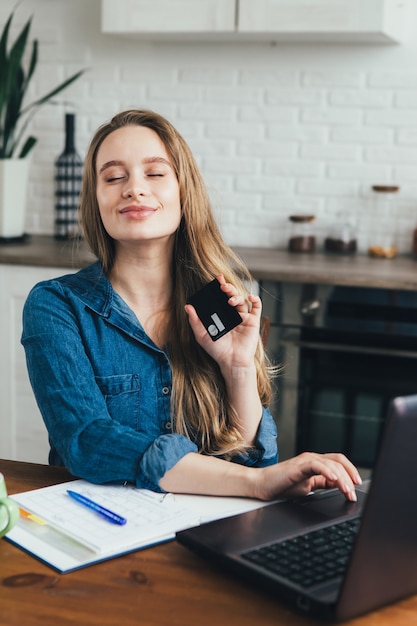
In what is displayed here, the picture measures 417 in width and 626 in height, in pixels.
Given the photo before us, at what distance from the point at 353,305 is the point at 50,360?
5.13 feet

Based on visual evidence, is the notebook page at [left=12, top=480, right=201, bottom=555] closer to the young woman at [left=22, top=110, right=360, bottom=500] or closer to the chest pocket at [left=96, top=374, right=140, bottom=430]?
the young woman at [left=22, top=110, right=360, bottom=500]

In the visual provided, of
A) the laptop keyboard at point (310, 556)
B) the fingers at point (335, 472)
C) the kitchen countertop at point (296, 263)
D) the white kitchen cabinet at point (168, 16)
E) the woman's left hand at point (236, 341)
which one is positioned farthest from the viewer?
the white kitchen cabinet at point (168, 16)

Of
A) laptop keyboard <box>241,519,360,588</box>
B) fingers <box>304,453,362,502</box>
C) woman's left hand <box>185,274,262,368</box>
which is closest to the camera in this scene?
laptop keyboard <box>241,519,360,588</box>

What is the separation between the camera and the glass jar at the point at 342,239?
3422mm

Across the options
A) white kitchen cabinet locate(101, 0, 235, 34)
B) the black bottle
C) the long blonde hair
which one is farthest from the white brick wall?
the long blonde hair

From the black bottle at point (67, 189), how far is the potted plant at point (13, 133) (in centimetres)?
17

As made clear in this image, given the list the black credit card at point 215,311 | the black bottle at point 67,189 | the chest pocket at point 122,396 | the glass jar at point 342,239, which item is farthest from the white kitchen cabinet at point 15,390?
the black credit card at point 215,311

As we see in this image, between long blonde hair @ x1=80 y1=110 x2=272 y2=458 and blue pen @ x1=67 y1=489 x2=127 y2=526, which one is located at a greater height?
long blonde hair @ x1=80 y1=110 x2=272 y2=458

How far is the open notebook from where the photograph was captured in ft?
3.66

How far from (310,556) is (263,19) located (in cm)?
242

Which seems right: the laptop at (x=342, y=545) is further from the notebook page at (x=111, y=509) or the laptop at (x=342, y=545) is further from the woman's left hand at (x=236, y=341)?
the woman's left hand at (x=236, y=341)

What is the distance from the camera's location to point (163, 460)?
1.34 meters

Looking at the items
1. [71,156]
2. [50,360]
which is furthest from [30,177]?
[50,360]

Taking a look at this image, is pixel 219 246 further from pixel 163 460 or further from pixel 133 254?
pixel 163 460
